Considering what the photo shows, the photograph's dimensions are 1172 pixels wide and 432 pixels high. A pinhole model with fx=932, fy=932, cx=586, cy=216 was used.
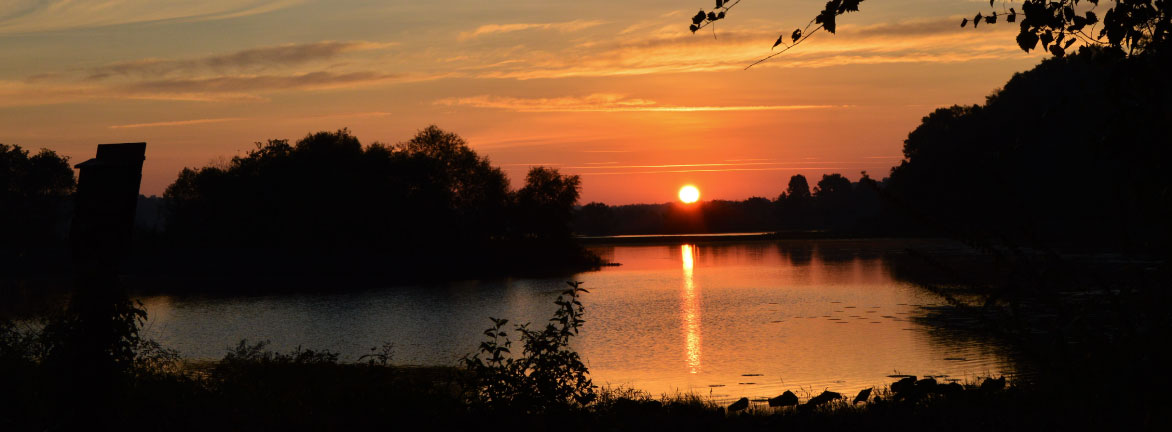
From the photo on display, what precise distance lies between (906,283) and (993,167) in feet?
181

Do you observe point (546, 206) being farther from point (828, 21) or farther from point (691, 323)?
point (828, 21)

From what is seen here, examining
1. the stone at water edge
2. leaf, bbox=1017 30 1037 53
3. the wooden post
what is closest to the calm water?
the stone at water edge

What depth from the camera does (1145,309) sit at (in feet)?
20.9

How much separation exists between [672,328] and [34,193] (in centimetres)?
9804

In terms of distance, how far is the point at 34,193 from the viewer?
10919 centimetres

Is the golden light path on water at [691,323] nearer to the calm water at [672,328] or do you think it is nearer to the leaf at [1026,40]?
the calm water at [672,328]

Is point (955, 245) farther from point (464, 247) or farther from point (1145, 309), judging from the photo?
point (1145, 309)

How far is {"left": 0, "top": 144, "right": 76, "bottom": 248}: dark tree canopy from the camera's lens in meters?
102

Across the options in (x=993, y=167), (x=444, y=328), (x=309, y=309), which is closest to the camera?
(x=993, y=167)

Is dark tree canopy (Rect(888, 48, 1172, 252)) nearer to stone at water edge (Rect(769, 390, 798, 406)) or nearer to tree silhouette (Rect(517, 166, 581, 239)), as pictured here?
stone at water edge (Rect(769, 390, 798, 406))

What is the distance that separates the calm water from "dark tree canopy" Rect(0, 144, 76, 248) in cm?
5712

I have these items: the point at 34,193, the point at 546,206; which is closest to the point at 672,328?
the point at 546,206

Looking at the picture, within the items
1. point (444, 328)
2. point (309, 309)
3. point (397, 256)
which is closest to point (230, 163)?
point (397, 256)

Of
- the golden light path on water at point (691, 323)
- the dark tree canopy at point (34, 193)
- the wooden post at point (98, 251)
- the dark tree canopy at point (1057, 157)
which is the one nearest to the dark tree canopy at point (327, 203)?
the dark tree canopy at point (34, 193)
